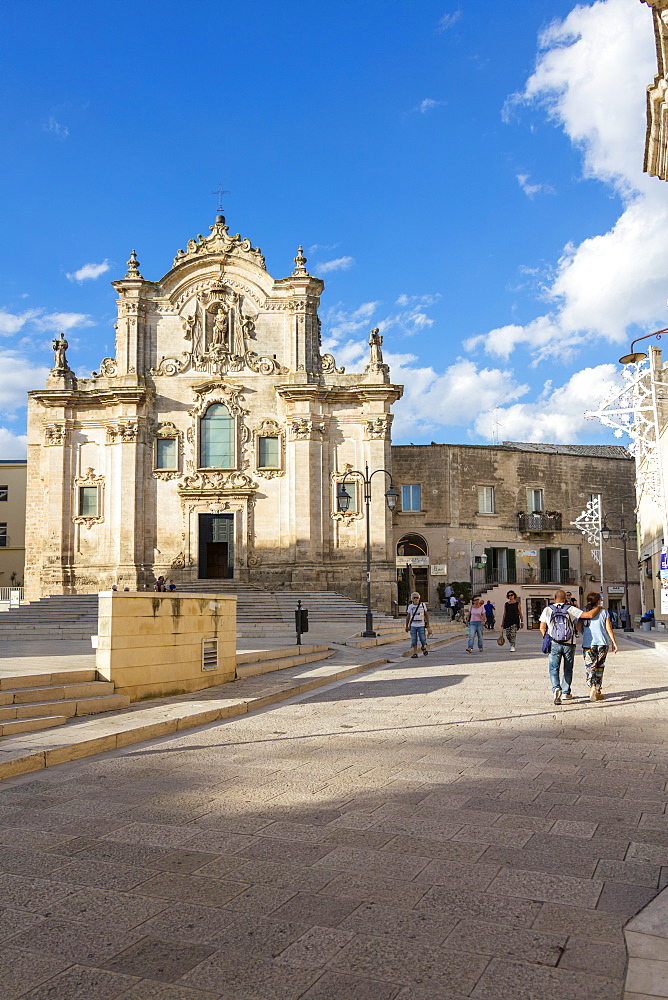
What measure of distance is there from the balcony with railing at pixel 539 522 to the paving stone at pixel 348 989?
4334 centimetres

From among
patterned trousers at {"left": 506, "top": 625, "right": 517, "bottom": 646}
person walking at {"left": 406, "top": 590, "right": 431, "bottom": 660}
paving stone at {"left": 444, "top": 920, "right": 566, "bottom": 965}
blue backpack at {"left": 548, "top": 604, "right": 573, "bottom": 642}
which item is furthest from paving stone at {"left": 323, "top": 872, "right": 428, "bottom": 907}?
patterned trousers at {"left": 506, "top": 625, "right": 517, "bottom": 646}

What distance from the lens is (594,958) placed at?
363cm

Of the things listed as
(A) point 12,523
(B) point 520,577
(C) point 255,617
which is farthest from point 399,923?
(A) point 12,523

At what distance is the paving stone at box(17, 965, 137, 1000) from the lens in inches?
131

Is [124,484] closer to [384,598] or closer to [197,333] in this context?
[197,333]

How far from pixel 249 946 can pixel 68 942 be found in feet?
2.71

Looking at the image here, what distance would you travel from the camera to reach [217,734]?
952cm

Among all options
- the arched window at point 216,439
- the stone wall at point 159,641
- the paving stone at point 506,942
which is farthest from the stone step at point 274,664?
the arched window at point 216,439

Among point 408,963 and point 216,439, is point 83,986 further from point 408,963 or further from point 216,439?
point 216,439

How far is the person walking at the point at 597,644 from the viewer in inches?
474

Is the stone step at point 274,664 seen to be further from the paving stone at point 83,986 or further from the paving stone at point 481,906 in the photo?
the paving stone at point 83,986

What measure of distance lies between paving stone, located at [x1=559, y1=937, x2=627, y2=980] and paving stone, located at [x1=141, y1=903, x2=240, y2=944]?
132cm

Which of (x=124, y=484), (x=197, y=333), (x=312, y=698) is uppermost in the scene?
(x=197, y=333)

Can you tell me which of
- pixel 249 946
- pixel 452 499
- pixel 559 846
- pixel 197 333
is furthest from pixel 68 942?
pixel 452 499
